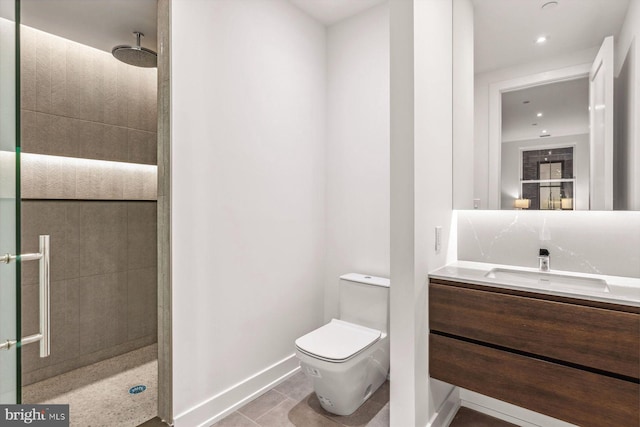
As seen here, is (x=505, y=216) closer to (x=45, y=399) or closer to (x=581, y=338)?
(x=581, y=338)

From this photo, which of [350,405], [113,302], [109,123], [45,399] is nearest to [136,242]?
[113,302]

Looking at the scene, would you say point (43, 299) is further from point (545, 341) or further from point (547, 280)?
point (547, 280)

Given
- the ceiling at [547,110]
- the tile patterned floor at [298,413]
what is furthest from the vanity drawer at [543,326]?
the ceiling at [547,110]

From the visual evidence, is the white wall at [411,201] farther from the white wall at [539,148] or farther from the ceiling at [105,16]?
the ceiling at [105,16]

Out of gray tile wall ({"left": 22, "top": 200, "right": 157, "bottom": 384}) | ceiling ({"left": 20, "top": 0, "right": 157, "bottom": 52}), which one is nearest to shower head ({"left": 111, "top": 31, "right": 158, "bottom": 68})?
ceiling ({"left": 20, "top": 0, "right": 157, "bottom": 52})

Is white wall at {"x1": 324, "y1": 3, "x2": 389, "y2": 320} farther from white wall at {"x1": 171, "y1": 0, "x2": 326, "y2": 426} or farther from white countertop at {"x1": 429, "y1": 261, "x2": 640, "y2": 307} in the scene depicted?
white countertop at {"x1": 429, "y1": 261, "x2": 640, "y2": 307}

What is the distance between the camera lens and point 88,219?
251cm

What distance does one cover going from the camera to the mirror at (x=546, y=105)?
1629 millimetres

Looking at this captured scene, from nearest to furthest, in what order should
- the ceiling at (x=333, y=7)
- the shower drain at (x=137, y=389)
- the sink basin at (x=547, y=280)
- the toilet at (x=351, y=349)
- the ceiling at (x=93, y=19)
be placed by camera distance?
the sink basin at (x=547, y=280) → the toilet at (x=351, y=349) → the ceiling at (x=93, y=19) → the shower drain at (x=137, y=389) → the ceiling at (x=333, y=7)

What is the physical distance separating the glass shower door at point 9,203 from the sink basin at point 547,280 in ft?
6.07

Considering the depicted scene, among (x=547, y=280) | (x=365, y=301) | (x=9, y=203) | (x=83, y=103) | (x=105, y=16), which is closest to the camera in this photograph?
(x=9, y=203)

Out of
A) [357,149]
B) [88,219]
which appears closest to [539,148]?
[357,149]

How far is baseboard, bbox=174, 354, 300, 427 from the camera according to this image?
182cm

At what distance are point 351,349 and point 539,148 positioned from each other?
164 centimetres
